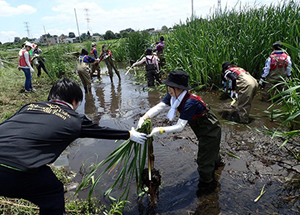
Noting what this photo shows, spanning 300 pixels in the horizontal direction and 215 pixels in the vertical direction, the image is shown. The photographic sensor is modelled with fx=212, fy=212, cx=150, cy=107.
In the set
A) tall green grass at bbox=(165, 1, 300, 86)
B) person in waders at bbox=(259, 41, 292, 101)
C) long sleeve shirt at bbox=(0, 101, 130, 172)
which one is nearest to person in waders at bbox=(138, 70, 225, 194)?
long sleeve shirt at bbox=(0, 101, 130, 172)

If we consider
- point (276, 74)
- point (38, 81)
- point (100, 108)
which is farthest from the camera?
point (38, 81)

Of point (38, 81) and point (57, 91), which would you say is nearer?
point (57, 91)

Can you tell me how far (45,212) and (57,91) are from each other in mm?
995

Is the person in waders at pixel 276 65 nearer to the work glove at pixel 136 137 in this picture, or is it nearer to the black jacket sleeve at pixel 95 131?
the work glove at pixel 136 137

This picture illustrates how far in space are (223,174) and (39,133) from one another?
2.49m

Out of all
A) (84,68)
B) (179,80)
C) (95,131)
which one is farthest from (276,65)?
(84,68)

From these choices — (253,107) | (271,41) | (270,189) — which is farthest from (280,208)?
(271,41)

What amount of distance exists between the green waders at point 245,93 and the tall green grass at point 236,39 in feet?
5.57

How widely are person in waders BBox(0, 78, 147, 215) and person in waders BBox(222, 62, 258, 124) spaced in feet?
11.2

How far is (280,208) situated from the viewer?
2.38 meters

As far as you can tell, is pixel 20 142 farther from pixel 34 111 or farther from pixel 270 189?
pixel 270 189

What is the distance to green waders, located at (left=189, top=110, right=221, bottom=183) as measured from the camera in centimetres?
266

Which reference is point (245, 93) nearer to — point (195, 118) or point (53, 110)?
point (195, 118)

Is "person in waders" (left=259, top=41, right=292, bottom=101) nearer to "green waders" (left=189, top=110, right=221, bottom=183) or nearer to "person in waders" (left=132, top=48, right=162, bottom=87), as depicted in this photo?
"green waders" (left=189, top=110, right=221, bottom=183)
